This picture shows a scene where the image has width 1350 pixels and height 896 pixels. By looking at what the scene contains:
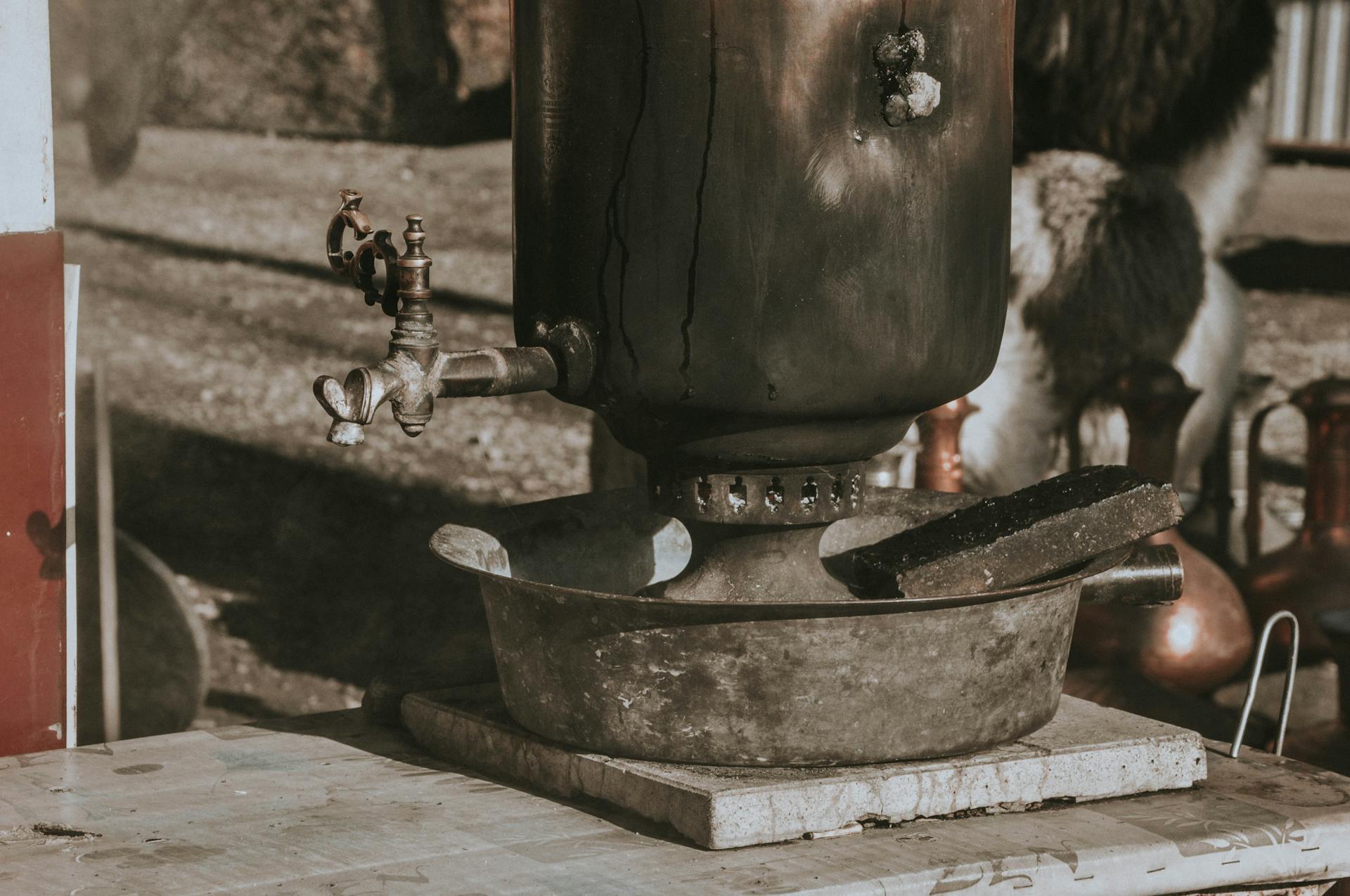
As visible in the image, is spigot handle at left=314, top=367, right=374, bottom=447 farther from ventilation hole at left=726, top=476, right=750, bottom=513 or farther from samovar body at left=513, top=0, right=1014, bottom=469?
ventilation hole at left=726, top=476, right=750, bottom=513

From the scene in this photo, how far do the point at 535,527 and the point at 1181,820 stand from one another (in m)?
0.95

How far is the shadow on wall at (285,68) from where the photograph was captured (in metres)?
3.40

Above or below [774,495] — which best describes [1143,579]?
below

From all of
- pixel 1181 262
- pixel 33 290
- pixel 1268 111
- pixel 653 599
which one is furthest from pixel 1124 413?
pixel 33 290

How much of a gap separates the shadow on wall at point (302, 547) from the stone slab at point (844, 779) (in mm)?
1443

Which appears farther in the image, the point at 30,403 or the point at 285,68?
the point at 285,68

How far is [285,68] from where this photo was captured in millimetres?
3545

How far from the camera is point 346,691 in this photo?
3.64m

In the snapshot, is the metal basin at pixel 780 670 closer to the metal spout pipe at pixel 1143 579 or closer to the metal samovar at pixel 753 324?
the metal samovar at pixel 753 324

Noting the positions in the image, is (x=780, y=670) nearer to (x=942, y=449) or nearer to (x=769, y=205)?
(x=769, y=205)

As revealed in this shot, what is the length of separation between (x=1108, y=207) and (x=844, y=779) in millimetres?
2491

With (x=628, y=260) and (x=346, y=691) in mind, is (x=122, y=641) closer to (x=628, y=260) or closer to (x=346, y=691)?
(x=346, y=691)

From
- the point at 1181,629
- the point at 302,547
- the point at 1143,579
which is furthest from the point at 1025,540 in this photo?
the point at 302,547

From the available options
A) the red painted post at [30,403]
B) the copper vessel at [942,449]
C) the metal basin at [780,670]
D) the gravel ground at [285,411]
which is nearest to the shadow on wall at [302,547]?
the gravel ground at [285,411]
